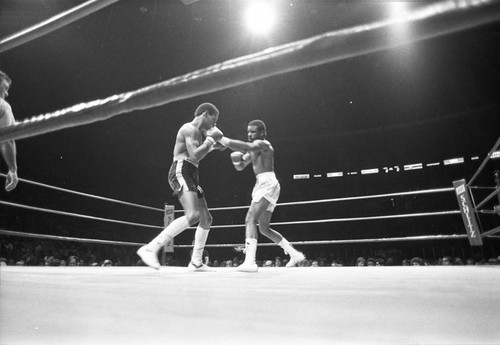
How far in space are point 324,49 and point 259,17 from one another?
6.68 meters

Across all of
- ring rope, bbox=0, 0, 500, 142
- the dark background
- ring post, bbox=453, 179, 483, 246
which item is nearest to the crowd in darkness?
the dark background

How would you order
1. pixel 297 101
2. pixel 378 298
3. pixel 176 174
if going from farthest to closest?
1. pixel 297 101
2. pixel 176 174
3. pixel 378 298

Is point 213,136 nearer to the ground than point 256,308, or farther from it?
farther from it

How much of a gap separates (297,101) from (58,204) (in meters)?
7.28

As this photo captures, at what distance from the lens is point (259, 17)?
21.9 ft

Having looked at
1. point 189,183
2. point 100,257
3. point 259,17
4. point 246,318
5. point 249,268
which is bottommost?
point 246,318

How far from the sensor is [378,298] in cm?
96

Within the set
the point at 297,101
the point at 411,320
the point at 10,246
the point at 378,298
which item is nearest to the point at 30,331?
the point at 411,320

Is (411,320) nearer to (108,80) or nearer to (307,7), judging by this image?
(307,7)

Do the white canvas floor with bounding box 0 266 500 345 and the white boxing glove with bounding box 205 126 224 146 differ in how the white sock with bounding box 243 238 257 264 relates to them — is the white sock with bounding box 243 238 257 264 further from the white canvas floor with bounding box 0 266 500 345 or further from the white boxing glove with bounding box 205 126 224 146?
the white canvas floor with bounding box 0 266 500 345

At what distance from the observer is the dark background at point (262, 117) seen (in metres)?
7.76

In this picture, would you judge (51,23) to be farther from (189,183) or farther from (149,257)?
(149,257)

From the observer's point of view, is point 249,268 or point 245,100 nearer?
point 249,268

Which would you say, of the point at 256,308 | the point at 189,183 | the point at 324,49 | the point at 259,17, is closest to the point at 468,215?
the point at 189,183
